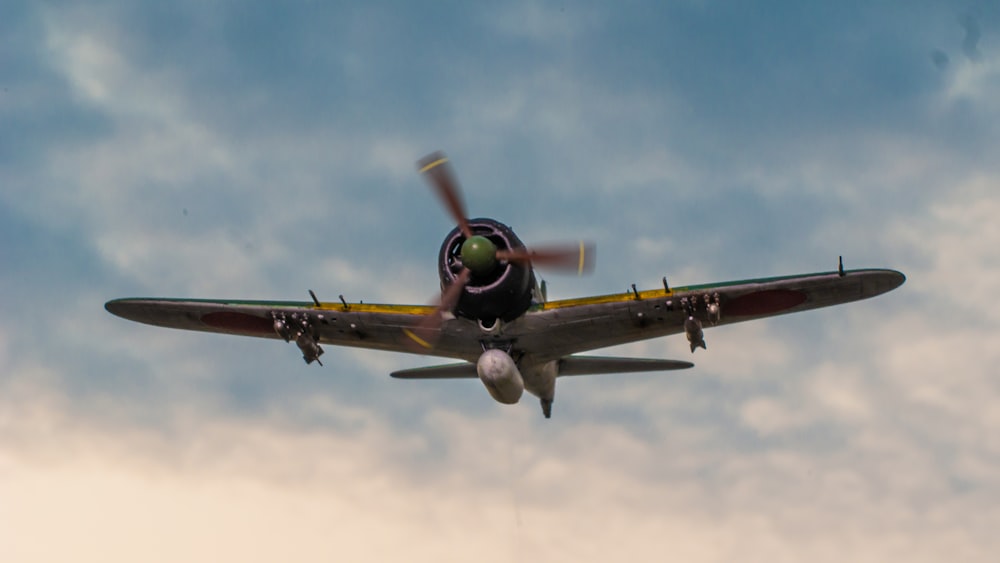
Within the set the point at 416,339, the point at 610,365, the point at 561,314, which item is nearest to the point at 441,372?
the point at 416,339

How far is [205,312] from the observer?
132ft

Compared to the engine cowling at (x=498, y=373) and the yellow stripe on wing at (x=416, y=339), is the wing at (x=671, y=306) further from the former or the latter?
the yellow stripe on wing at (x=416, y=339)

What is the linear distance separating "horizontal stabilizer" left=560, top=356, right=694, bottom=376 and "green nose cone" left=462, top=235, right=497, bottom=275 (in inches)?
401

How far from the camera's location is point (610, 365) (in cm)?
4181

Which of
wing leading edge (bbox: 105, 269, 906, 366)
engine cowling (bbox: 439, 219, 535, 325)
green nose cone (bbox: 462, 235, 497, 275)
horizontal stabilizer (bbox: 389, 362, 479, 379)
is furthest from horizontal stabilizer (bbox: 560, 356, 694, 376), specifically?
green nose cone (bbox: 462, 235, 497, 275)

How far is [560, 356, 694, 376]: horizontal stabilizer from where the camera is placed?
4112 cm

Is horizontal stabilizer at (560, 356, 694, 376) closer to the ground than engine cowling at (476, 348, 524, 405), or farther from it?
farther from it


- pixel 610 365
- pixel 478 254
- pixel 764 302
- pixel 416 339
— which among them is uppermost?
pixel 764 302

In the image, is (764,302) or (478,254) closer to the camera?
(478,254)

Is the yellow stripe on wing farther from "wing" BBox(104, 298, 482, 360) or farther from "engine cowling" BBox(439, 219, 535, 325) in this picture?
"engine cowling" BBox(439, 219, 535, 325)

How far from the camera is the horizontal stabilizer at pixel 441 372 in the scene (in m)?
41.1

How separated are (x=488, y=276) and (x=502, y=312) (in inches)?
58.6

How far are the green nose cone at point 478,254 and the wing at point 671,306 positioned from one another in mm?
3705

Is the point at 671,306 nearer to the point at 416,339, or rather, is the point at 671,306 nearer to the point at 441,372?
the point at 416,339
